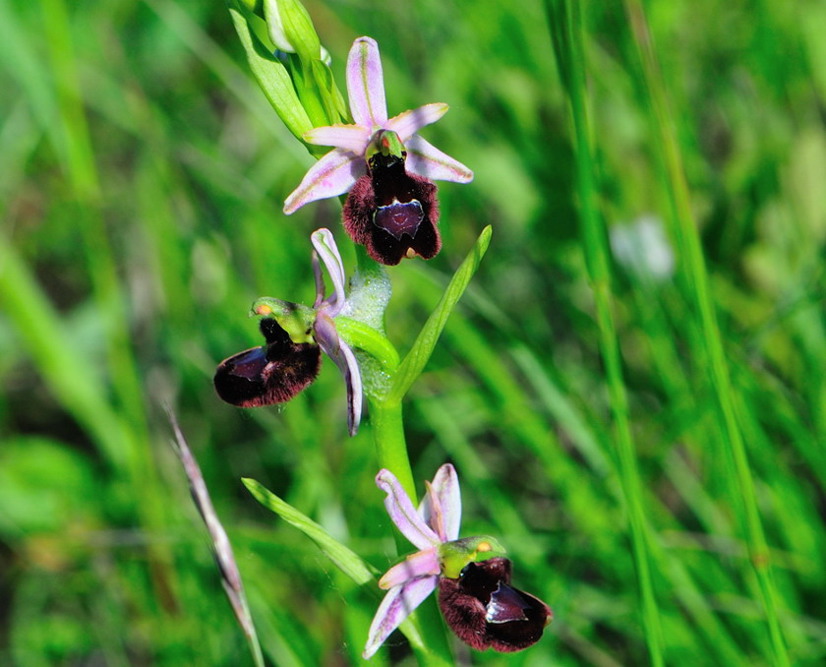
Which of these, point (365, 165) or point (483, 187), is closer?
point (365, 165)

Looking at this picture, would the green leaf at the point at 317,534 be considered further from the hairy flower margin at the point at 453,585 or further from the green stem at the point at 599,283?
A: the green stem at the point at 599,283

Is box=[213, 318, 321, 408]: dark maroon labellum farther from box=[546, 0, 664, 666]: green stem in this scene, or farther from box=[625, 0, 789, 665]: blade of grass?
box=[625, 0, 789, 665]: blade of grass

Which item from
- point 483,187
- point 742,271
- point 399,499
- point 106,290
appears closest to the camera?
point 399,499

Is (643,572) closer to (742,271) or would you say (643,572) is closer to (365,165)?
(365,165)

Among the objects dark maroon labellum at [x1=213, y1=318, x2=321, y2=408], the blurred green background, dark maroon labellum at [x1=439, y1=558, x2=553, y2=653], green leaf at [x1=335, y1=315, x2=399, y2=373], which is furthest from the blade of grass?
dark maroon labellum at [x1=213, y1=318, x2=321, y2=408]

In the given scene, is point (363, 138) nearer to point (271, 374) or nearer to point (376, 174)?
point (376, 174)

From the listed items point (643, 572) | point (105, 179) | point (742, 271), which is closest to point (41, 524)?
point (105, 179)

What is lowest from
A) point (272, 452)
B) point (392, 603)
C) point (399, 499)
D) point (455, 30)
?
point (272, 452)

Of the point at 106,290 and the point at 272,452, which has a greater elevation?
the point at 106,290

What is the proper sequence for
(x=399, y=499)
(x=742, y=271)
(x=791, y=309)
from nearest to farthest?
(x=399, y=499) < (x=791, y=309) < (x=742, y=271)
